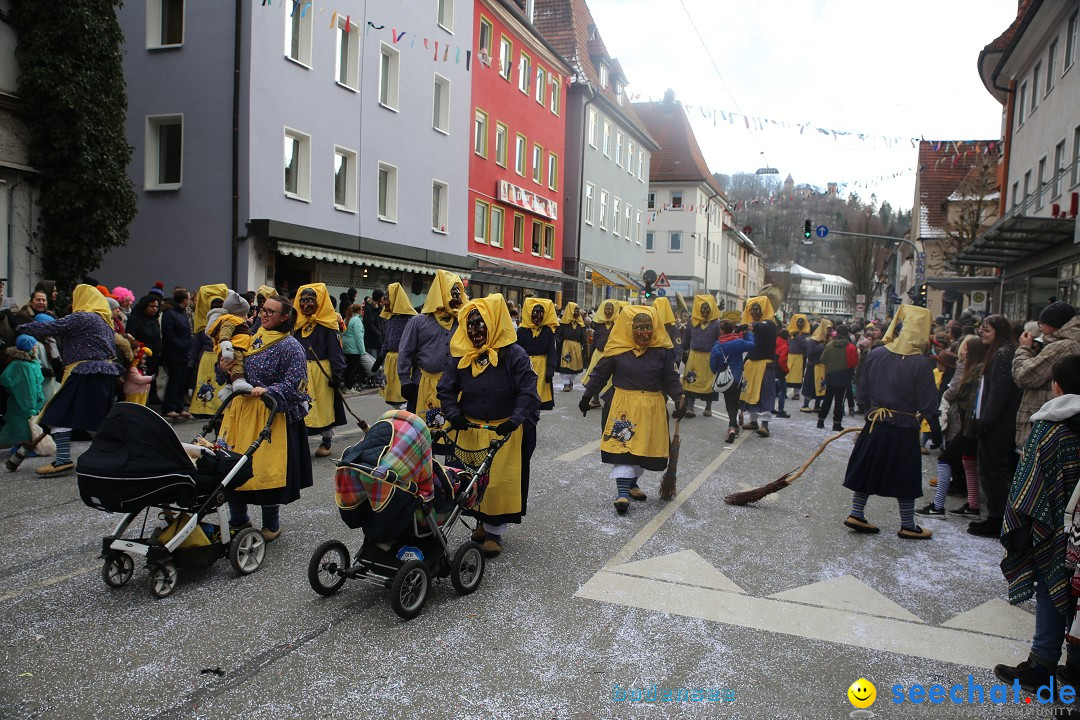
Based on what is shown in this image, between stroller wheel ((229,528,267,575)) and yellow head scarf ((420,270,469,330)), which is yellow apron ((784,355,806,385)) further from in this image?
stroller wheel ((229,528,267,575))

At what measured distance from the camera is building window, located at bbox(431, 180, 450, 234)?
88.6ft

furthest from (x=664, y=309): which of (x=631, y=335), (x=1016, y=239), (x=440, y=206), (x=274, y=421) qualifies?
(x=440, y=206)

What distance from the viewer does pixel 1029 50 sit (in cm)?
→ 2355

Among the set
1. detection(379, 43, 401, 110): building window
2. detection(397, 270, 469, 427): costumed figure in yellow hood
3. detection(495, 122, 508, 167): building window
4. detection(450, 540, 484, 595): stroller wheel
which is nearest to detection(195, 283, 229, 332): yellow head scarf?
detection(397, 270, 469, 427): costumed figure in yellow hood

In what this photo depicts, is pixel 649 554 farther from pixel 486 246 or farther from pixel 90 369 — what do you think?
pixel 486 246

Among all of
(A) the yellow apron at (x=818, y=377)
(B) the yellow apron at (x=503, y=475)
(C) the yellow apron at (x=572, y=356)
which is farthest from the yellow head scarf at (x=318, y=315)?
(A) the yellow apron at (x=818, y=377)

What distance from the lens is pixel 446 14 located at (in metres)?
26.9

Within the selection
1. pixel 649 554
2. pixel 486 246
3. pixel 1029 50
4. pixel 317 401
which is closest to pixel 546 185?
pixel 486 246

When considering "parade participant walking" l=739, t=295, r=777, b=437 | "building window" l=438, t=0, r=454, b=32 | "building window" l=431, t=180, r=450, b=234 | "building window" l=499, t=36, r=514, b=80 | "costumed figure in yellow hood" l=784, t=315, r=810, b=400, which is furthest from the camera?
"building window" l=499, t=36, r=514, b=80

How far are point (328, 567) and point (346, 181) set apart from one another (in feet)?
61.4

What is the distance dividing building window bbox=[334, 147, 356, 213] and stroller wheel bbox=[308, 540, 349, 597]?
1807cm

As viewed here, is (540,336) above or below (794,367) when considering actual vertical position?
above

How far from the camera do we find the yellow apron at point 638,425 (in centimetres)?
765

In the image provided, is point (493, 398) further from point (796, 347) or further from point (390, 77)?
point (390, 77)
